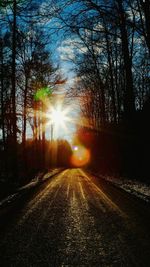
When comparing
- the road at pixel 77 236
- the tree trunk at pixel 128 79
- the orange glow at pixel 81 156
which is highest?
the tree trunk at pixel 128 79

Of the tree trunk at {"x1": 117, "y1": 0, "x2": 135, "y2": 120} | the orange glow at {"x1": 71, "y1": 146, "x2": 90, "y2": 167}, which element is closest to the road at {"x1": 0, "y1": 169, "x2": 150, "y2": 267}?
the tree trunk at {"x1": 117, "y1": 0, "x2": 135, "y2": 120}

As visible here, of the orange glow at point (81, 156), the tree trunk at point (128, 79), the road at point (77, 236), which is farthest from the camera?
the orange glow at point (81, 156)

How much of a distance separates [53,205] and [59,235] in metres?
4.56

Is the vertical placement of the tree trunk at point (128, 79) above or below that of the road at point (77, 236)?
above

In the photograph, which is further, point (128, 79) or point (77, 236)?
point (128, 79)

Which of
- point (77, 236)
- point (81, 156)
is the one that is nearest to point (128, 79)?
point (77, 236)

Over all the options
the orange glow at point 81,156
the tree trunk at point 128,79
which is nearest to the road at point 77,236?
the tree trunk at point 128,79

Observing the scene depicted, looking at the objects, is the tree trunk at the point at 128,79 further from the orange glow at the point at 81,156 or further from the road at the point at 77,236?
the orange glow at the point at 81,156

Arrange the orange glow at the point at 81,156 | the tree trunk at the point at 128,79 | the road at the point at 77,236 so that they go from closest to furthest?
the road at the point at 77,236, the tree trunk at the point at 128,79, the orange glow at the point at 81,156

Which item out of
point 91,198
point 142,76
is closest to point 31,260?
point 91,198

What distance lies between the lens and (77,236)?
6.98 m

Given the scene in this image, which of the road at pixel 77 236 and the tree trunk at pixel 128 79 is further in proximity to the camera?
the tree trunk at pixel 128 79

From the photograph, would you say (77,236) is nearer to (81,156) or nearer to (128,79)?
(128,79)

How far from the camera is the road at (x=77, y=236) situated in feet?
17.7
